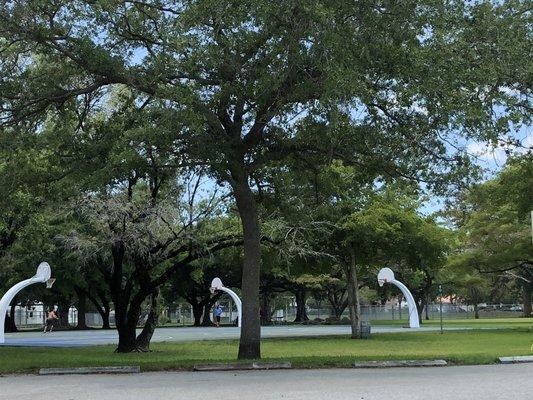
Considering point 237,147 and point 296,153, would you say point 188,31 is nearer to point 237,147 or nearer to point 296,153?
point 237,147

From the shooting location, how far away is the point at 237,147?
1527 cm

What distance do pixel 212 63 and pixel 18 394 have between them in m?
7.41

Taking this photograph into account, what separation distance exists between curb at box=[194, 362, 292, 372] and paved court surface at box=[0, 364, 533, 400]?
25.5 inches

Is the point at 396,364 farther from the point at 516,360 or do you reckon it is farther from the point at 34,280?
the point at 34,280

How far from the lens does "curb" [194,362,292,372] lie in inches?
558

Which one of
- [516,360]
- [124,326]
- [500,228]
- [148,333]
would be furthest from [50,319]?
[516,360]

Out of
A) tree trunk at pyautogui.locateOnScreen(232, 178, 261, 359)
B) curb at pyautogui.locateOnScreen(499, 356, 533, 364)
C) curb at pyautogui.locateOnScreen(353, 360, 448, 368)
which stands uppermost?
tree trunk at pyautogui.locateOnScreen(232, 178, 261, 359)

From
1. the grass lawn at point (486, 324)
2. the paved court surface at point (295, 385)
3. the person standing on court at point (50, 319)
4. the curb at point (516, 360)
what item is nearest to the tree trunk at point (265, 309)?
the grass lawn at point (486, 324)

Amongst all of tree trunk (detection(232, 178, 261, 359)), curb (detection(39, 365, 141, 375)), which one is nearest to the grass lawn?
tree trunk (detection(232, 178, 261, 359))

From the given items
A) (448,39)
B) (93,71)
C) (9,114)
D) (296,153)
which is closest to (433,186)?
(296,153)

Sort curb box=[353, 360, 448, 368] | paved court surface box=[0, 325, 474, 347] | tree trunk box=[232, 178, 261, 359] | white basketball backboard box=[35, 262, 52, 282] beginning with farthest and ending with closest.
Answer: paved court surface box=[0, 325, 474, 347] → white basketball backboard box=[35, 262, 52, 282] → tree trunk box=[232, 178, 261, 359] → curb box=[353, 360, 448, 368]

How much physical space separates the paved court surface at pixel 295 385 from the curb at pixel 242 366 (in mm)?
648

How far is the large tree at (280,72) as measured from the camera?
474 inches

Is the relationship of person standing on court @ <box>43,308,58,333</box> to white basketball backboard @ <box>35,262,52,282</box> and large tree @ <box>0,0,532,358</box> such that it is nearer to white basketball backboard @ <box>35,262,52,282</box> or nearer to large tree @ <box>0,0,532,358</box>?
white basketball backboard @ <box>35,262,52,282</box>
